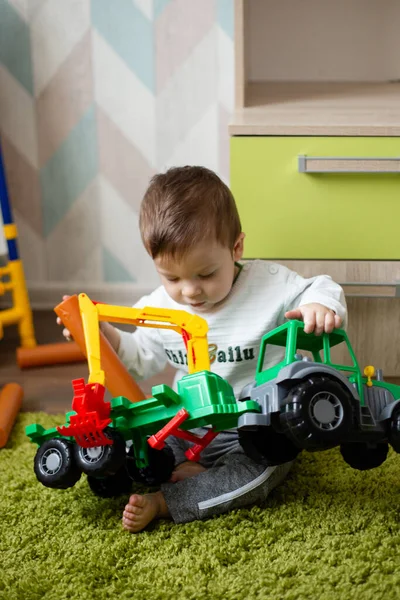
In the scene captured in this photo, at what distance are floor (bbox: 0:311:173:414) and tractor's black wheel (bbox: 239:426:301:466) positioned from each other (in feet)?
1.76

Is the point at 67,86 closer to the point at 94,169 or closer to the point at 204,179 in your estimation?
the point at 94,169

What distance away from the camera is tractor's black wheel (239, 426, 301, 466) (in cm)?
94

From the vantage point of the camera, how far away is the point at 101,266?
2.01 meters

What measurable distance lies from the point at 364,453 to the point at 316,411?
18 cm

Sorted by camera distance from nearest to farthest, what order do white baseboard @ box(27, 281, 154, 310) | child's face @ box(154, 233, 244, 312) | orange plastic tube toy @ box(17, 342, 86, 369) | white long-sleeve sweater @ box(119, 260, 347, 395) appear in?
child's face @ box(154, 233, 244, 312) < white long-sleeve sweater @ box(119, 260, 347, 395) < orange plastic tube toy @ box(17, 342, 86, 369) < white baseboard @ box(27, 281, 154, 310)

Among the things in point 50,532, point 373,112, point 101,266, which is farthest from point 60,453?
point 101,266

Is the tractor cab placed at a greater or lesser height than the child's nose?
lesser

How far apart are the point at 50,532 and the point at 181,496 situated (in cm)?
20

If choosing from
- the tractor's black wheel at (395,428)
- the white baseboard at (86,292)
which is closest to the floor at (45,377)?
the white baseboard at (86,292)

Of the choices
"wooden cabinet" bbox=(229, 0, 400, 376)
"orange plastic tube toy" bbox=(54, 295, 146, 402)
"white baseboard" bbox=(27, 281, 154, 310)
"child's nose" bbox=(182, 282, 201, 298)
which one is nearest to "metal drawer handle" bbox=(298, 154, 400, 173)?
"wooden cabinet" bbox=(229, 0, 400, 376)

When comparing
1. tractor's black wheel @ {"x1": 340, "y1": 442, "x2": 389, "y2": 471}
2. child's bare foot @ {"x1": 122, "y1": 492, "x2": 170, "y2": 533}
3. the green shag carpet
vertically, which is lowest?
the green shag carpet

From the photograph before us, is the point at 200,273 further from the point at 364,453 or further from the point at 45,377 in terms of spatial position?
the point at 45,377

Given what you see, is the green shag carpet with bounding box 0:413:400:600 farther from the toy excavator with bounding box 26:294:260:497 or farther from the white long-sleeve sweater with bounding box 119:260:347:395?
the white long-sleeve sweater with bounding box 119:260:347:395

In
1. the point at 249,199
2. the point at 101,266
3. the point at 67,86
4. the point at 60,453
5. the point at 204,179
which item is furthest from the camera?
the point at 101,266
